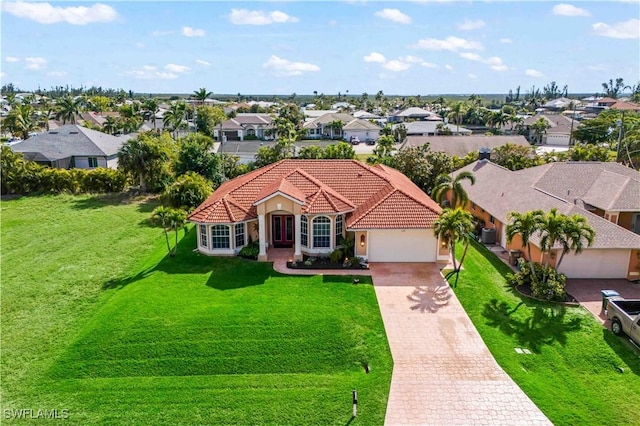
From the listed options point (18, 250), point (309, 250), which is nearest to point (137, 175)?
point (18, 250)

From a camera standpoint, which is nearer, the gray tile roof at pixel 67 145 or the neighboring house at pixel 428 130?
the gray tile roof at pixel 67 145

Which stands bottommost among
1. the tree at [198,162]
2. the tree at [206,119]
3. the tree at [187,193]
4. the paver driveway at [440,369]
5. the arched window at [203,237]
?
the paver driveway at [440,369]

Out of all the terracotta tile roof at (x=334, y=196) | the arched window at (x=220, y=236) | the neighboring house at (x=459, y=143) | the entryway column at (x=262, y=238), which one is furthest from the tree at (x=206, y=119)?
the entryway column at (x=262, y=238)

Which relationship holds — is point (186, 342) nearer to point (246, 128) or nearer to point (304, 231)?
point (304, 231)

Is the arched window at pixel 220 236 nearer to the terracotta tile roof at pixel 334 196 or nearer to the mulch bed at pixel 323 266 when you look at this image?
the terracotta tile roof at pixel 334 196

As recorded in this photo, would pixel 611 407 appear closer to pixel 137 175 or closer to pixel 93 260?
pixel 93 260

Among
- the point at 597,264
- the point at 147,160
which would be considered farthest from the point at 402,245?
the point at 147,160
